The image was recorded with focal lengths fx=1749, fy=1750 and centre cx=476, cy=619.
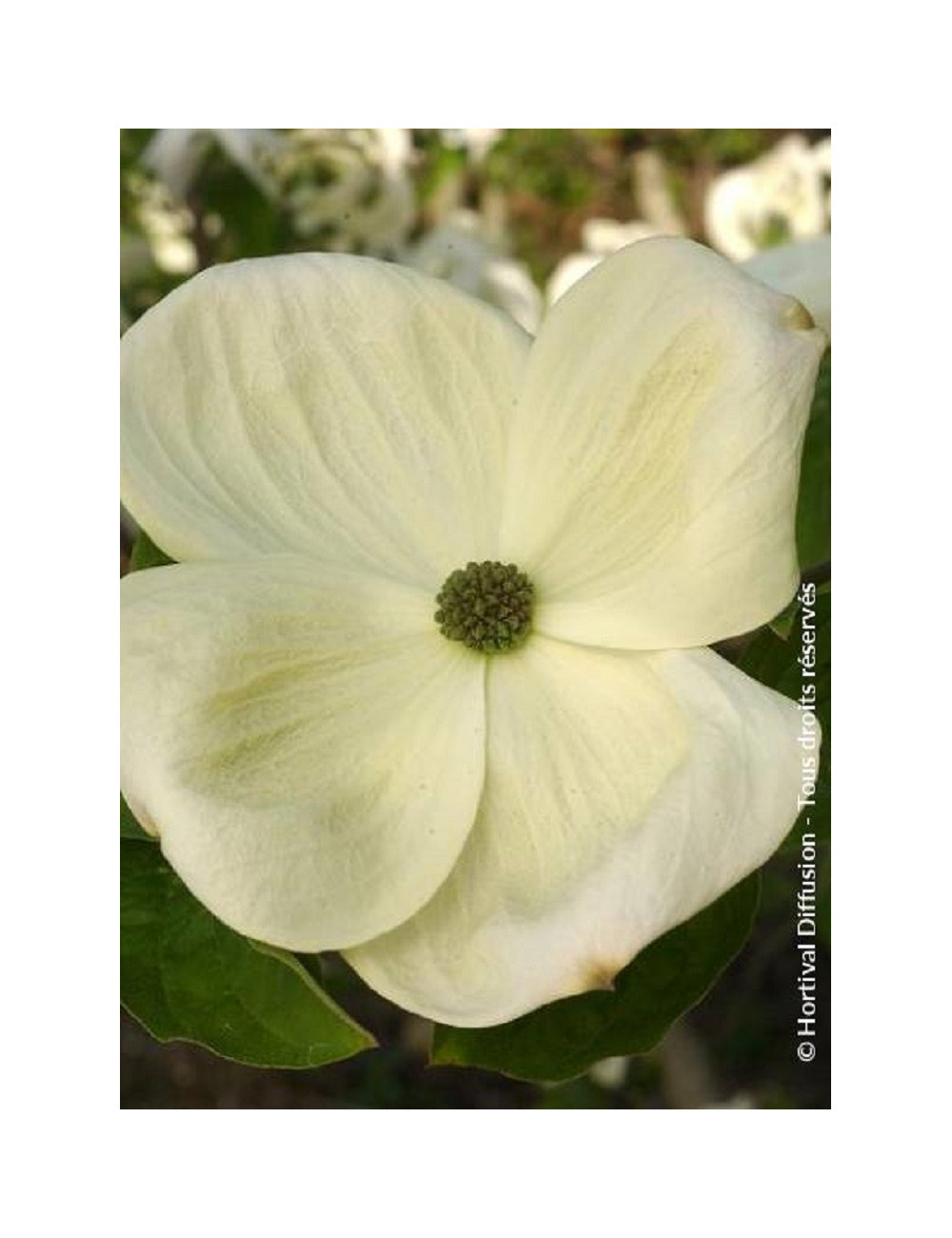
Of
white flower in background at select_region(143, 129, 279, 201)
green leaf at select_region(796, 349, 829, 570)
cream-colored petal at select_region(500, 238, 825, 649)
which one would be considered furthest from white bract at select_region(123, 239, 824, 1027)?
white flower in background at select_region(143, 129, 279, 201)

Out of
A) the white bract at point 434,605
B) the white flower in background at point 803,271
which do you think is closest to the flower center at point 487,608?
the white bract at point 434,605

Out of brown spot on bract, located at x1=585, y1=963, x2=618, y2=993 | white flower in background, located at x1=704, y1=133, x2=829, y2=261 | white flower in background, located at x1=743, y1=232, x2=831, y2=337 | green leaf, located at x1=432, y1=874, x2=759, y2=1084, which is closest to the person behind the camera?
brown spot on bract, located at x1=585, y1=963, x2=618, y2=993

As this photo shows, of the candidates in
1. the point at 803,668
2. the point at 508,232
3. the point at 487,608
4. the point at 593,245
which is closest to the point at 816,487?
the point at 803,668

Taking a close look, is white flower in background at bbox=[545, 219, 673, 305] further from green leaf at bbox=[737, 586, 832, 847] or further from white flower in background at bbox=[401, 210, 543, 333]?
green leaf at bbox=[737, 586, 832, 847]

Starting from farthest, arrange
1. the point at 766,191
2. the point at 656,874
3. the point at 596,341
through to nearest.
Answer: the point at 766,191, the point at 596,341, the point at 656,874

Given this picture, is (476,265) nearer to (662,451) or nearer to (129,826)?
(662,451)

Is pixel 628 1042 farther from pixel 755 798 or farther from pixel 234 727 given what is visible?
pixel 234 727

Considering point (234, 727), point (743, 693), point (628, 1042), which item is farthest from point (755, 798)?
point (234, 727)
